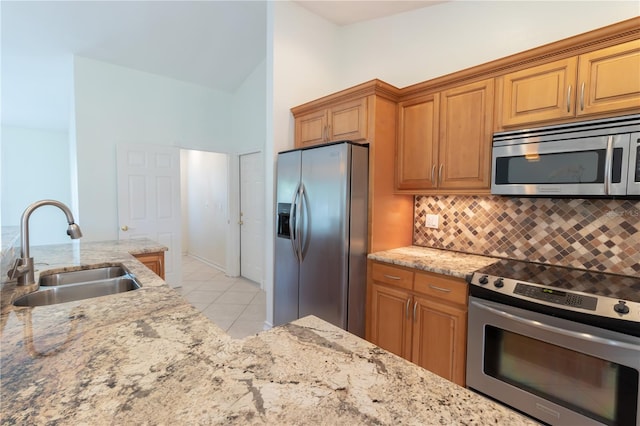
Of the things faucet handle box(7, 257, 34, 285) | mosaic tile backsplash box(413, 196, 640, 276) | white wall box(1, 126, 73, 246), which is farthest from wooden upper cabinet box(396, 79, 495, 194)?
white wall box(1, 126, 73, 246)

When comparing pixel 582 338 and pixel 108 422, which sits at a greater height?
pixel 108 422

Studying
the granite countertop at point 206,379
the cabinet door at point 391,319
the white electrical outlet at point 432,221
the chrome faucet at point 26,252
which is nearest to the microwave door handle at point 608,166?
the white electrical outlet at point 432,221

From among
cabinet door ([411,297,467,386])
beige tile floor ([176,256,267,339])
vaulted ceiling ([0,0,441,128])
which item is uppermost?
vaulted ceiling ([0,0,441,128])

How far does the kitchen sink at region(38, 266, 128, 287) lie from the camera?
1.80m

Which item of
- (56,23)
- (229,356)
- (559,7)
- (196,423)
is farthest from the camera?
(56,23)

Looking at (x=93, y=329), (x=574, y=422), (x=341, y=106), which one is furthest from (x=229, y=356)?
(x=341, y=106)

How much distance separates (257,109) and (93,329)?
154 inches

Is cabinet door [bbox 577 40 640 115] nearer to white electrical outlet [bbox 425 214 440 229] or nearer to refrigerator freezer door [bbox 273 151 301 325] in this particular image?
white electrical outlet [bbox 425 214 440 229]

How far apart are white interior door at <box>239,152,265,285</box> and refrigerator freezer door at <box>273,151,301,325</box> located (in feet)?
5.42

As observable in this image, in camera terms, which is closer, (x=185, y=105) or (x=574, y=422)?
(x=574, y=422)

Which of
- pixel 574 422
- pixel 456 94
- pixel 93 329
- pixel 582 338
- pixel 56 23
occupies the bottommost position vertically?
pixel 574 422

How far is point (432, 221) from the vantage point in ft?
8.80

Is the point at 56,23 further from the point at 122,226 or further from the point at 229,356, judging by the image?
the point at 229,356

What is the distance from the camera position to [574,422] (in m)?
1.52
